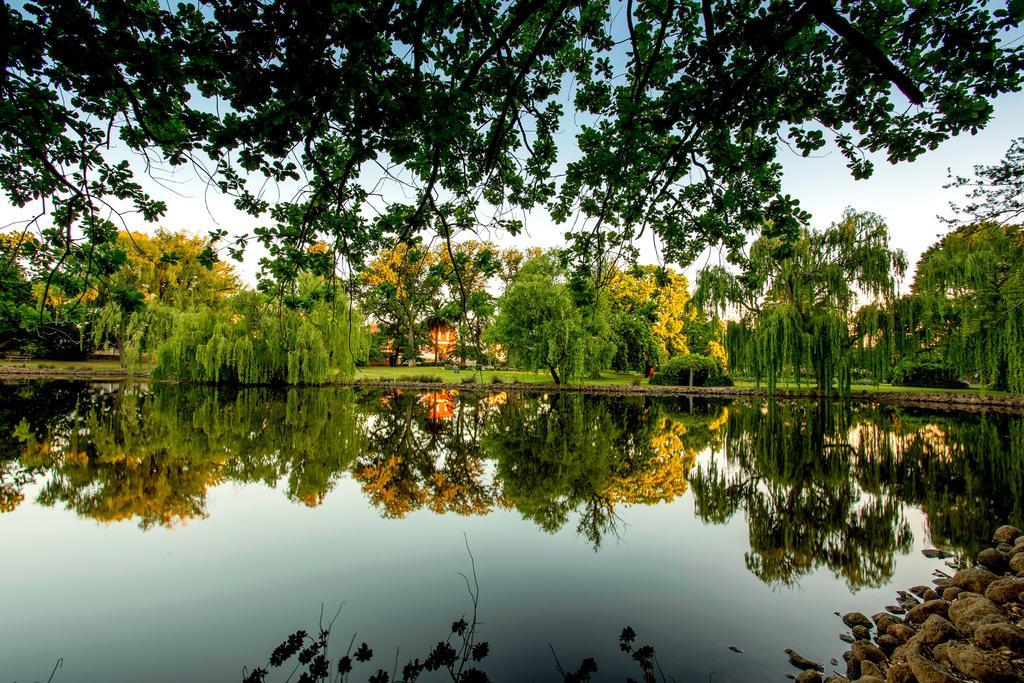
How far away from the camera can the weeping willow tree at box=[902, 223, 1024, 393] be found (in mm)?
14367

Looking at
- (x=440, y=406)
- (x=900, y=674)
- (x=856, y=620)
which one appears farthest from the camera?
(x=440, y=406)

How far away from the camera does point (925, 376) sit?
82.3 ft

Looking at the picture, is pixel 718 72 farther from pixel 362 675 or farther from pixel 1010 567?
pixel 1010 567

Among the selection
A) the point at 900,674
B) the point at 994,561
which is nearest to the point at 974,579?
the point at 994,561

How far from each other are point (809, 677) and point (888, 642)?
2.99ft

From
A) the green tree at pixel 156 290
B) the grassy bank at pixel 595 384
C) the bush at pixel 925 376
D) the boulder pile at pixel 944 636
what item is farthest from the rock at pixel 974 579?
the bush at pixel 925 376

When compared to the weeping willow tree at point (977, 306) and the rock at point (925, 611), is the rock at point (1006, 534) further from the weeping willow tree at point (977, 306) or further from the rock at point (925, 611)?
the weeping willow tree at point (977, 306)

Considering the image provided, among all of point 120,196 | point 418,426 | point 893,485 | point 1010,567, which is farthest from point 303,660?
point 418,426

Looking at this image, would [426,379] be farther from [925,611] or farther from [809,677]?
[809,677]

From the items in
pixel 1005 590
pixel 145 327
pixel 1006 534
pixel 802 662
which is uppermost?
pixel 145 327

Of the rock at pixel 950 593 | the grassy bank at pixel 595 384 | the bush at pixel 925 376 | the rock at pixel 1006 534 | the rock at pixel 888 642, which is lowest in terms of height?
the rock at pixel 888 642

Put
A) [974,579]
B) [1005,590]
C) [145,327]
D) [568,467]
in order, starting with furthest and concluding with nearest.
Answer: [145,327]
[568,467]
[974,579]
[1005,590]

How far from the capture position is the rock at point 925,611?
3.56m

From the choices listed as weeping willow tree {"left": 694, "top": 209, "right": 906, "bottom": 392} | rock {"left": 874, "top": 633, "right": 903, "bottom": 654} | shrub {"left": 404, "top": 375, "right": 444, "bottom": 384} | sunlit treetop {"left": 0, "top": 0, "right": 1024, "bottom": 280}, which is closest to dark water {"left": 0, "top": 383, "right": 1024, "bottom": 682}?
rock {"left": 874, "top": 633, "right": 903, "bottom": 654}
